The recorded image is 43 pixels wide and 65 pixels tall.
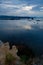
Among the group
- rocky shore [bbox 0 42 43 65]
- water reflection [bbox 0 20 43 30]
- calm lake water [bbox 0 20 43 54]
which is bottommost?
rocky shore [bbox 0 42 43 65]

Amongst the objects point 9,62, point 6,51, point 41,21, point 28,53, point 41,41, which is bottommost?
point 9,62

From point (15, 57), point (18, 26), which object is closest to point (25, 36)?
point (18, 26)

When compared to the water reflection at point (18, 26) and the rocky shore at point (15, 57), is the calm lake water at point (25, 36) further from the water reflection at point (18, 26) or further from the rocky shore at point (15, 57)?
the rocky shore at point (15, 57)

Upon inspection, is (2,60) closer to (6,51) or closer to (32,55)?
(6,51)

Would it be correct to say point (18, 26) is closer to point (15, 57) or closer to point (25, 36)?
point (25, 36)

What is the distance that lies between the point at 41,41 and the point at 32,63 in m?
1.08

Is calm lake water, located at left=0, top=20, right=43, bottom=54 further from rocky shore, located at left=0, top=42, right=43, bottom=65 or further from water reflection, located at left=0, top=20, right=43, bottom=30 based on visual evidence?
rocky shore, located at left=0, top=42, right=43, bottom=65

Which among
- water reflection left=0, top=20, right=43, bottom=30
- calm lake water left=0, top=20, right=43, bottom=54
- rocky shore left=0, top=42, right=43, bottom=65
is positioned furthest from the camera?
water reflection left=0, top=20, right=43, bottom=30

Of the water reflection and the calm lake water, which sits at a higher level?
the water reflection

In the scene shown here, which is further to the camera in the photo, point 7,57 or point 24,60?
point 24,60

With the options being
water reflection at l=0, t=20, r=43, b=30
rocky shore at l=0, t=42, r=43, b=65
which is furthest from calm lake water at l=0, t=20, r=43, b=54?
rocky shore at l=0, t=42, r=43, b=65

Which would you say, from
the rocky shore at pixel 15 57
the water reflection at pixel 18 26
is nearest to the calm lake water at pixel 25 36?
the water reflection at pixel 18 26

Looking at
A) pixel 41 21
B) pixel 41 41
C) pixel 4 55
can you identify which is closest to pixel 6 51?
pixel 4 55

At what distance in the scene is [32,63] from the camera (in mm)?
1807
